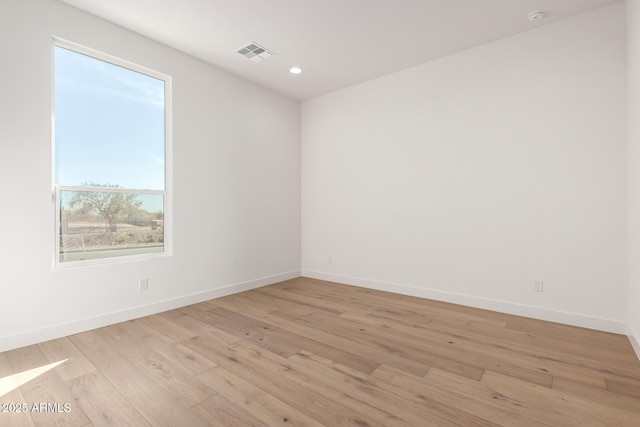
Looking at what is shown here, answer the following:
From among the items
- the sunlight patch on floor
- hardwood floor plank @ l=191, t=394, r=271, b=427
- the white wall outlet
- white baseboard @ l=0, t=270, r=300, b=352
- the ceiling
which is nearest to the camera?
hardwood floor plank @ l=191, t=394, r=271, b=427

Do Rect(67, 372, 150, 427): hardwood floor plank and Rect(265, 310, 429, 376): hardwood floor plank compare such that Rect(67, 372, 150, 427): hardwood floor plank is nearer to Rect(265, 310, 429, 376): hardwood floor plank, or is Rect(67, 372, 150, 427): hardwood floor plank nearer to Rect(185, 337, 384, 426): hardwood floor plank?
Rect(185, 337, 384, 426): hardwood floor plank

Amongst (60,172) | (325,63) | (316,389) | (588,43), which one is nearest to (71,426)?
(316,389)

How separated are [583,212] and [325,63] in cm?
322

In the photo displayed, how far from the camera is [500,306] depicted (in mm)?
3242

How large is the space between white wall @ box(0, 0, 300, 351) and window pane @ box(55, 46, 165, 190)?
0.49 feet

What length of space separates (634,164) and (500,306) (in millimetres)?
1731

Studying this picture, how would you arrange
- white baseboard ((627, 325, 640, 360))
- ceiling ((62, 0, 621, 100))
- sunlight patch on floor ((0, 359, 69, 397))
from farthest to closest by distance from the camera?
ceiling ((62, 0, 621, 100))
white baseboard ((627, 325, 640, 360))
sunlight patch on floor ((0, 359, 69, 397))

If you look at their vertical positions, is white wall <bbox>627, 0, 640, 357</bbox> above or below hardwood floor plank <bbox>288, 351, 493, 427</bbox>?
above

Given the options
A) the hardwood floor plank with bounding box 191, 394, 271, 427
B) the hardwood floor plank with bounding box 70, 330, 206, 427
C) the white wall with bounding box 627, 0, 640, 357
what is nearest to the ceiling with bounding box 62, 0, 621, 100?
the white wall with bounding box 627, 0, 640, 357

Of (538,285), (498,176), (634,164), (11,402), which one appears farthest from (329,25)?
(11,402)

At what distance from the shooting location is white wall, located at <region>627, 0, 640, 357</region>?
2283 mm

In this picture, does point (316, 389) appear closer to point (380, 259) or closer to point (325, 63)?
point (380, 259)

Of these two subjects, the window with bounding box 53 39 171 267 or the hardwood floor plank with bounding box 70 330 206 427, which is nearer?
the hardwood floor plank with bounding box 70 330 206 427

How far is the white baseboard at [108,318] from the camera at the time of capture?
2.42 meters
